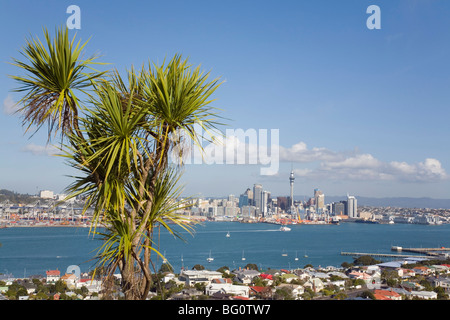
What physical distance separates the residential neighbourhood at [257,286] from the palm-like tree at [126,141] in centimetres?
1013

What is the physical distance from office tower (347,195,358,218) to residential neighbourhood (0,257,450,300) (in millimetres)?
57569

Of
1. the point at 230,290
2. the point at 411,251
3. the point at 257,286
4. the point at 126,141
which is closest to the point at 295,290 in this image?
the point at 257,286

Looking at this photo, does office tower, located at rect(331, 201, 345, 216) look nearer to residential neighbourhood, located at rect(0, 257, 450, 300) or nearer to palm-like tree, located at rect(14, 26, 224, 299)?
residential neighbourhood, located at rect(0, 257, 450, 300)

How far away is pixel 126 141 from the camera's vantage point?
6.31 ft

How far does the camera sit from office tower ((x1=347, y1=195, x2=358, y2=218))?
83.8 metres

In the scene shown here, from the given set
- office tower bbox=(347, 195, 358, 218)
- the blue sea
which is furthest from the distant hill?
the blue sea

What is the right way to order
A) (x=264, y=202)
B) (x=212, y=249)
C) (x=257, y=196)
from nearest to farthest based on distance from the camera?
(x=212, y=249), (x=257, y=196), (x=264, y=202)

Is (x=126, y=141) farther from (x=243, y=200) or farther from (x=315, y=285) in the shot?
(x=243, y=200)

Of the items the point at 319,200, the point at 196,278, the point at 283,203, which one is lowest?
the point at 196,278

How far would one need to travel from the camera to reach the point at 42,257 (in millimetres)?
32281

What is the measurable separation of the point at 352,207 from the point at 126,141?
8858 cm
